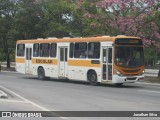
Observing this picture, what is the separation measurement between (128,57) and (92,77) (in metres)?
2.76

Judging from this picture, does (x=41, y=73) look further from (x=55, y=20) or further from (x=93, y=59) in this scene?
(x=55, y=20)

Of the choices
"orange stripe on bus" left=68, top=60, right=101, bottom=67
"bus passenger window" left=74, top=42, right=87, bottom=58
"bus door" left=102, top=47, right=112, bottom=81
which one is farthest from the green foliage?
"bus door" left=102, top=47, right=112, bottom=81

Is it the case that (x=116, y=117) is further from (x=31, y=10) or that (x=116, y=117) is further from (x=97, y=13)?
(x=31, y=10)

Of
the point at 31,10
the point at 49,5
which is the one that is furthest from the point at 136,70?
the point at 31,10

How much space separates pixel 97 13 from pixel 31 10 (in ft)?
56.3

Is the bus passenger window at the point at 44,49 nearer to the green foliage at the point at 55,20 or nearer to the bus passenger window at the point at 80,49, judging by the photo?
the bus passenger window at the point at 80,49

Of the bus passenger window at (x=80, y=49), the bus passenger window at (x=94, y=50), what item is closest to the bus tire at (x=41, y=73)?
the bus passenger window at (x=80, y=49)

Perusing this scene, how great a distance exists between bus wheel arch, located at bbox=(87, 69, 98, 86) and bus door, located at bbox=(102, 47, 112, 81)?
851mm

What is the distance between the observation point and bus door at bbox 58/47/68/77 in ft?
99.8

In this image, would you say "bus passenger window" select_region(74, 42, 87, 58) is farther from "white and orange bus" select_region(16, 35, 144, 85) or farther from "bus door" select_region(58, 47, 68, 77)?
"bus door" select_region(58, 47, 68, 77)

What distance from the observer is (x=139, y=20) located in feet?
111

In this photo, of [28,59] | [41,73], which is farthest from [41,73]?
[28,59]

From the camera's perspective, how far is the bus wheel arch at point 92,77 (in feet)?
89.6

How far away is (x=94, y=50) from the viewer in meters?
27.5
